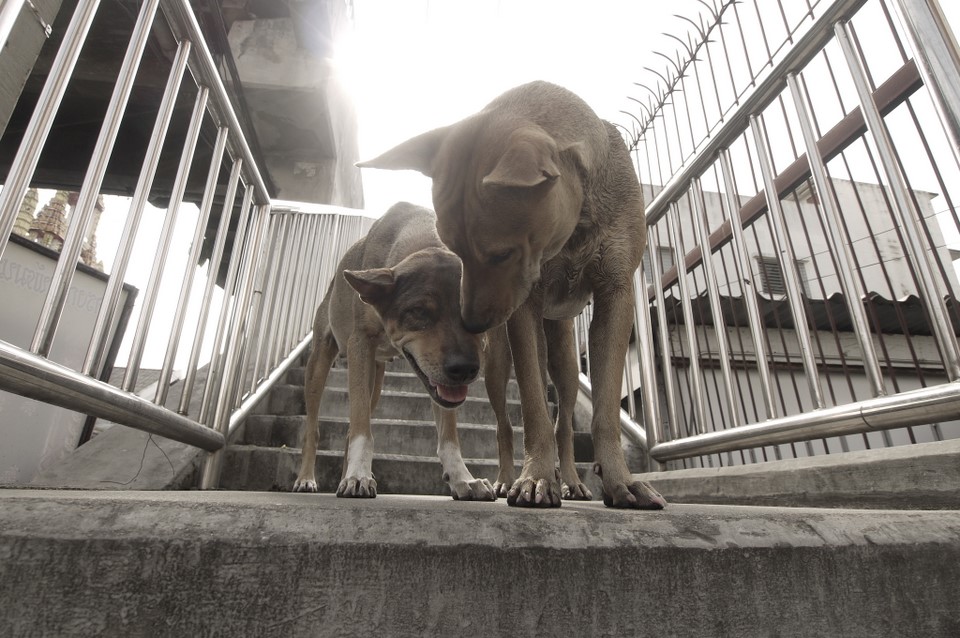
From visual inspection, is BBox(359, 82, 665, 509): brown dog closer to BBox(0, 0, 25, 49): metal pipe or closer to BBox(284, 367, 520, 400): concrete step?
BBox(0, 0, 25, 49): metal pipe

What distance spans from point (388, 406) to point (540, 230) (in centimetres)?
268

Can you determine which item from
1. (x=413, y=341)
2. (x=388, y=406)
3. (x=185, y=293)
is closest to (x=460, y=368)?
(x=413, y=341)

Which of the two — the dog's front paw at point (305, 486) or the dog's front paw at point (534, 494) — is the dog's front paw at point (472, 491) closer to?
the dog's front paw at point (534, 494)

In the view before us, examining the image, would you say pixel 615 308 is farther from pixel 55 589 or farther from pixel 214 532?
pixel 55 589

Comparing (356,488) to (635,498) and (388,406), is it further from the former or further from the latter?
(388,406)

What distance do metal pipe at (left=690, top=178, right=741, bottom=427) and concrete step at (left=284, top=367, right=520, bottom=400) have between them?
2.11 metres

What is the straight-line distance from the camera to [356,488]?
1972mm

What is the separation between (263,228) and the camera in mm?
3375

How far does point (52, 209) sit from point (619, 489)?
743 centimetres

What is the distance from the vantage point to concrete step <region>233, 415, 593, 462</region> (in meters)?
3.55

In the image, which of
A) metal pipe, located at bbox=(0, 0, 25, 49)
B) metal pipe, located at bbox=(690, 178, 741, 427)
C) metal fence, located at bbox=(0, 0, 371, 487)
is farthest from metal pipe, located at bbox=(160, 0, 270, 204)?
metal pipe, located at bbox=(690, 178, 741, 427)

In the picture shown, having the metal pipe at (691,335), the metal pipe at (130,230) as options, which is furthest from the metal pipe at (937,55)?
the metal pipe at (130,230)

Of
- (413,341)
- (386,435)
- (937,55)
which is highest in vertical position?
(937,55)

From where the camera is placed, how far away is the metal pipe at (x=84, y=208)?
4.58 ft
